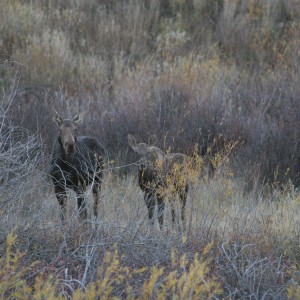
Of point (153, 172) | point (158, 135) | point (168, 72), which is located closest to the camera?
point (153, 172)

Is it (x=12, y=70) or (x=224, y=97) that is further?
(x=12, y=70)

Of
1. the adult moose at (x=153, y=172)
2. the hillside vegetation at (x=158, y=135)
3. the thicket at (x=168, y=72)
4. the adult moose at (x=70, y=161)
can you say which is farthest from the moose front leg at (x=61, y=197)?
the thicket at (x=168, y=72)

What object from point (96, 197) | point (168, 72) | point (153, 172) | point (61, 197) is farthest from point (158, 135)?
point (61, 197)

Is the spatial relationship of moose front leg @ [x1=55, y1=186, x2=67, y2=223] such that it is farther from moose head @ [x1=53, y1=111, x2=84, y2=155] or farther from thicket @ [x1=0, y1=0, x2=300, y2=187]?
thicket @ [x1=0, y1=0, x2=300, y2=187]

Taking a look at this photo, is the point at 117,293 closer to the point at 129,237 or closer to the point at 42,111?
the point at 129,237

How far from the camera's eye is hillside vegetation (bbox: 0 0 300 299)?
5410 mm

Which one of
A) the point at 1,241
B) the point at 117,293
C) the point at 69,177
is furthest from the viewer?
the point at 69,177

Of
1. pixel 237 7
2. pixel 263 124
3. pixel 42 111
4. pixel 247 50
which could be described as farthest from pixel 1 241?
pixel 237 7

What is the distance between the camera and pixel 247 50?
1609 cm

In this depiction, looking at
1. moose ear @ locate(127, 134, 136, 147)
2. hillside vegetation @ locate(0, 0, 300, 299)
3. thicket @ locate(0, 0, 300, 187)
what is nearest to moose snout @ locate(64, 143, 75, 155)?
hillside vegetation @ locate(0, 0, 300, 299)

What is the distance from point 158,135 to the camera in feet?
37.2

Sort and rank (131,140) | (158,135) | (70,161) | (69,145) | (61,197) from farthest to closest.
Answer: (158,135) → (131,140) → (70,161) → (61,197) → (69,145)

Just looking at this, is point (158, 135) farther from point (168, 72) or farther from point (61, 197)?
point (61, 197)

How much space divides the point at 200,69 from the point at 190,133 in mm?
2527
